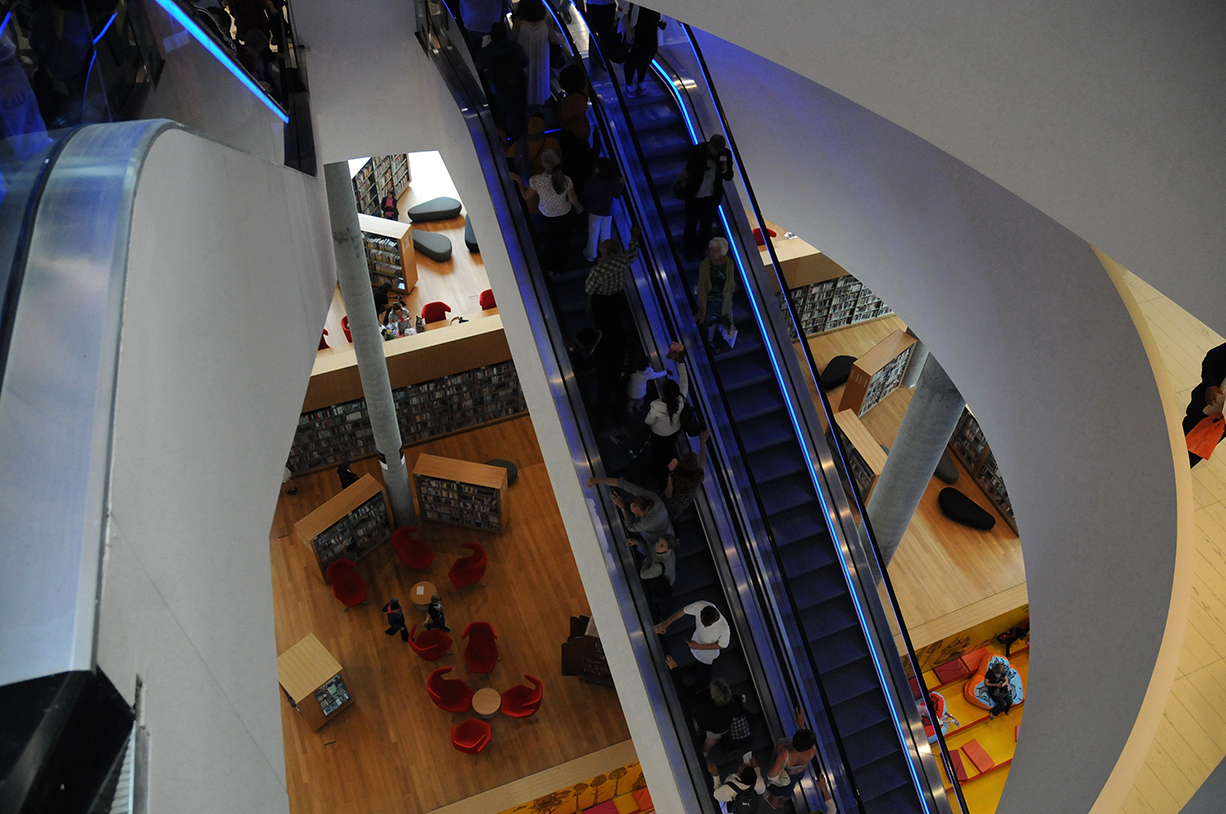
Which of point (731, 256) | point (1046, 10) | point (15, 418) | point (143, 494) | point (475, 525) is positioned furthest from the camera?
point (475, 525)

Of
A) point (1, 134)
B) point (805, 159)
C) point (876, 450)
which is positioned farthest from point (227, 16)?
point (876, 450)

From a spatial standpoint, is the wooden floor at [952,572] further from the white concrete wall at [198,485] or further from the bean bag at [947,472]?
the white concrete wall at [198,485]

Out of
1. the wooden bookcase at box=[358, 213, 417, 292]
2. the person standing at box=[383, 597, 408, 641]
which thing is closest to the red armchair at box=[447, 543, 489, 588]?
the person standing at box=[383, 597, 408, 641]

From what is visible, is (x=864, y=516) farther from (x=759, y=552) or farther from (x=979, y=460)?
(x=979, y=460)

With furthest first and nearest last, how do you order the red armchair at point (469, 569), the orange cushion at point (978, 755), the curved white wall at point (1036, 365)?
the red armchair at point (469, 569)
the orange cushion at point (978, 755)
the curved white wall at point (1036, 365)

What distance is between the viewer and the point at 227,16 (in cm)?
664

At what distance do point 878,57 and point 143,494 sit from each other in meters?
4.38

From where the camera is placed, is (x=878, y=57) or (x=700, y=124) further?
(x=700, y=124)

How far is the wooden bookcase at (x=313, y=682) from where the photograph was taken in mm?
10797

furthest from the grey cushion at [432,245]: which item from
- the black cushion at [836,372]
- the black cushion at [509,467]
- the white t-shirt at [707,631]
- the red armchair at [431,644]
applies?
the white t-shirt at [707,631]

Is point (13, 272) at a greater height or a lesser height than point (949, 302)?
lesser

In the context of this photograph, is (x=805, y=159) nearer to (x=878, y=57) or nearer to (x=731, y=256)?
(x=731, y=256)

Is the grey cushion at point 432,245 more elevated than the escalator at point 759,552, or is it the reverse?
the grey cushion at point 432,245

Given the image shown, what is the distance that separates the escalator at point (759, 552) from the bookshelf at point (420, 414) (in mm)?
6923
